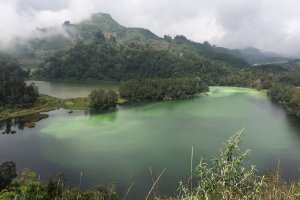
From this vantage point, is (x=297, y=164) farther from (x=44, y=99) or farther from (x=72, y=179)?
(x=44, y=99)

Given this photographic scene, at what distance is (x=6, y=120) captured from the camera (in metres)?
66.7

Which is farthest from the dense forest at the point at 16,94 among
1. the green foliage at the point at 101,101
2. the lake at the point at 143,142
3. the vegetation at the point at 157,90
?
the vegetation at the point at 157,90

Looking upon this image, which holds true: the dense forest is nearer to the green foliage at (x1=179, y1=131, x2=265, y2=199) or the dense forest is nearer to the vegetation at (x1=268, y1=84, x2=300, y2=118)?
the vegetation at (x1=268, y1=84, x2=300, y2=118)

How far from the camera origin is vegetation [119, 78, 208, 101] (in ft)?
306

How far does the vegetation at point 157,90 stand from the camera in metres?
93.2

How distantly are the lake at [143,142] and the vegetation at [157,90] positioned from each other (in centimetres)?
961

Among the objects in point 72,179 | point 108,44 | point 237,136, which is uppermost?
point 108,44

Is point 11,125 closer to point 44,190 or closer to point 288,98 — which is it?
point 44,190

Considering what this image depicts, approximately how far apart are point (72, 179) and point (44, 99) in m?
52.4

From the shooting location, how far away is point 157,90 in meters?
96.2

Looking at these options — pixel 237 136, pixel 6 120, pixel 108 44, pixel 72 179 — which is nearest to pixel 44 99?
pixel 6 120

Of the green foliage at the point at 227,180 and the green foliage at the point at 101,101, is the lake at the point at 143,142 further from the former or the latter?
the green foliage at the point at 227,180

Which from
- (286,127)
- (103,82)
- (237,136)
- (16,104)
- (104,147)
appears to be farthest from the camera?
(103,82)

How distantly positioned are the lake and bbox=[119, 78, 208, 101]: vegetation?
9612 mm
